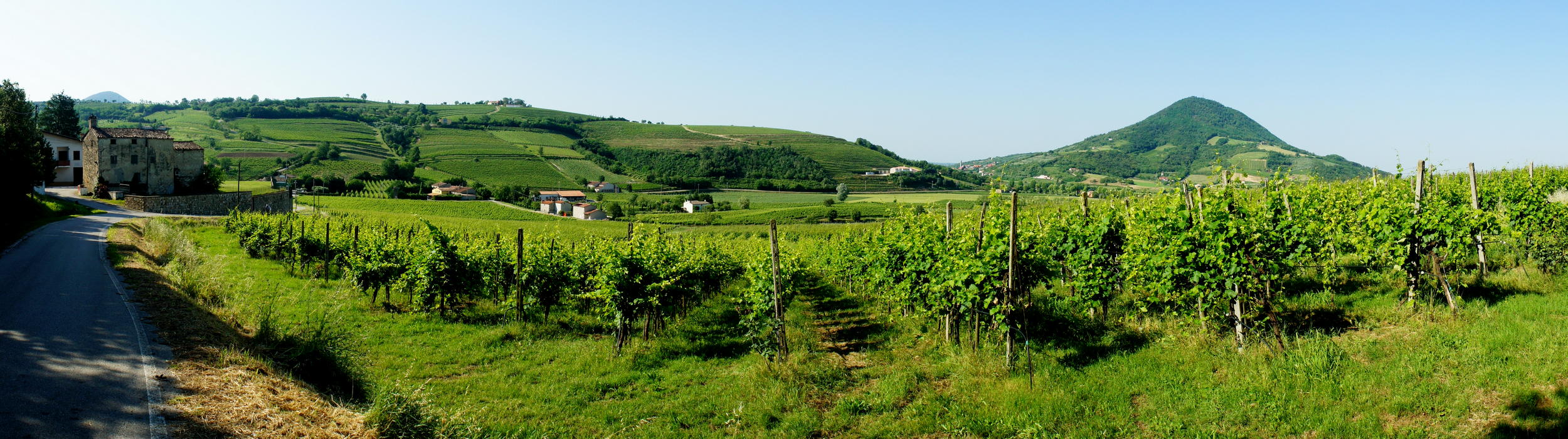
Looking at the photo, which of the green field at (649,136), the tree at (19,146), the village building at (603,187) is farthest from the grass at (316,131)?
the tree at (19,146)

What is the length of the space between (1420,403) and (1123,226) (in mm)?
5794

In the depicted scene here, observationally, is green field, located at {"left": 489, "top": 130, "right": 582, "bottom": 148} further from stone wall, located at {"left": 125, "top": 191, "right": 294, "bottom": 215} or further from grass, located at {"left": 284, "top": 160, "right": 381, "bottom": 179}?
stone wall, located at {"left": 125, "top": 191, "right": 294, "bottom": 215}

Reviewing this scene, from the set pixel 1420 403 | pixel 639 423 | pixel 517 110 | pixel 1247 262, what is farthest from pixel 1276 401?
pixel 517 110

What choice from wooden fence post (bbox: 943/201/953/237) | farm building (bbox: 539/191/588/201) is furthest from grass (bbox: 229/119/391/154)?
wooden fence post (bbox: 943/201/953/237)

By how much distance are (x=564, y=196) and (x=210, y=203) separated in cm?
4026

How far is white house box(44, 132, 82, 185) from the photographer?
51125 mm

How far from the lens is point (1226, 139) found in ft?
468

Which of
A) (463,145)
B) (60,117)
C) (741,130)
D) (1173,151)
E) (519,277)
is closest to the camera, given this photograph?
(519,277)

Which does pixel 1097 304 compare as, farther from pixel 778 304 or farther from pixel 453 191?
pixel 453 191

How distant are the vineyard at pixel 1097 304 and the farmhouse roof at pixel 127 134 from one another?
180 ft

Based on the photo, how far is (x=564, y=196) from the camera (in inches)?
3430

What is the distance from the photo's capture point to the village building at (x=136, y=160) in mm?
49000

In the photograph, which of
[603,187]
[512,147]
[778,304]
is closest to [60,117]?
[603,187]

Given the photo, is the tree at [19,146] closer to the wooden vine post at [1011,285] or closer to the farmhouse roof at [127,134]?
the farmhouse roof at [127,134]
